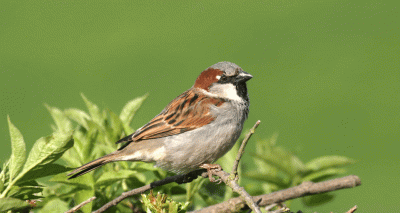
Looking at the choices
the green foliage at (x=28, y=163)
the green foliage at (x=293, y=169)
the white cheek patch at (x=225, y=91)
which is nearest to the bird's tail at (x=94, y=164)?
the green foliage at (x=28, y=163)

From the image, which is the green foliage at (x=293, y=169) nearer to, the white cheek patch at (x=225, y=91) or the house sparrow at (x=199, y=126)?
the house sparrow at (x=199, y=126)

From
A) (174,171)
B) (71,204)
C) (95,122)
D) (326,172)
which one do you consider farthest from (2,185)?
(326,172)

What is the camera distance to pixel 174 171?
1769mm

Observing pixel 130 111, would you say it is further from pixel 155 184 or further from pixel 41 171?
pixel 41 171

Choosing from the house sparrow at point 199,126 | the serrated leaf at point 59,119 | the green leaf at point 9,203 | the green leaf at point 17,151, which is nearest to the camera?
the green leaf at point 9,203

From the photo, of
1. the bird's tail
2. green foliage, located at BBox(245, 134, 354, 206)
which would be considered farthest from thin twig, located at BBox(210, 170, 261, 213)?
the bird's tail

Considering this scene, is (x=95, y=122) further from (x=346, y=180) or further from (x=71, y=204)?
(x=346, y=180)

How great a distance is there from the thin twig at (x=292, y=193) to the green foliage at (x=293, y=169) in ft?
0.67

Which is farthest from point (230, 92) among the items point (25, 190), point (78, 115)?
point (25, 190)

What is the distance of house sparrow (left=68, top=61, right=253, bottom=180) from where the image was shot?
6.39ft

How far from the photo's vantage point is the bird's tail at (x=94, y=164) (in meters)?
1.32

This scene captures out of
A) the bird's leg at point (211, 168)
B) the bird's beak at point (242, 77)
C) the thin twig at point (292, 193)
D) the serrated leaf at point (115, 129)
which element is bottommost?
the thin twig at point (292, 193)

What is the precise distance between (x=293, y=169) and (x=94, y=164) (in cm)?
72

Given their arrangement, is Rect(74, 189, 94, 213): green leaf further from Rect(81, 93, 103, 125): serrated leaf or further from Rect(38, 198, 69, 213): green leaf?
Rect(81, 93, 103, 125): serrated leaf
